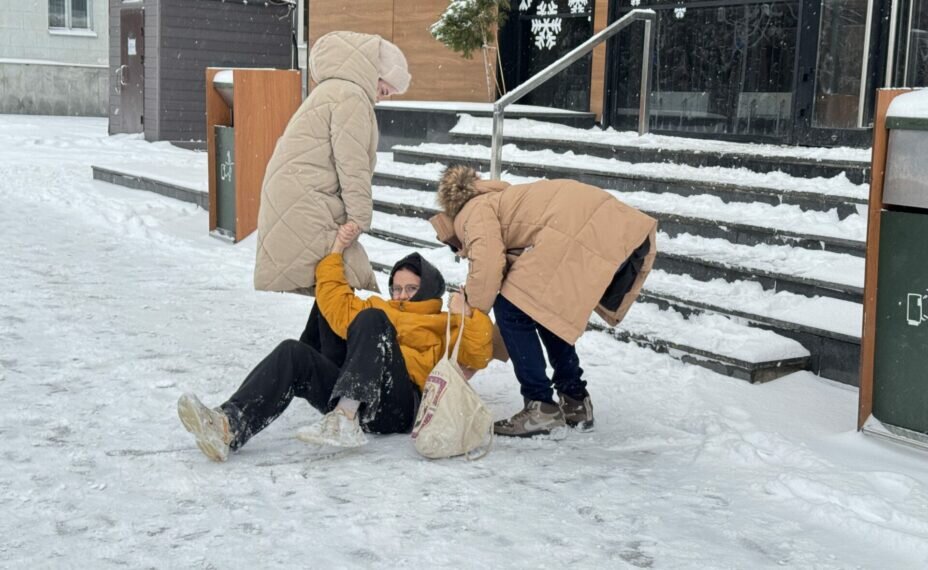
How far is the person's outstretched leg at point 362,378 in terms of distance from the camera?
415 centimetres

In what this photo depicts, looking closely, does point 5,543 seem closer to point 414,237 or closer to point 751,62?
point 414,237

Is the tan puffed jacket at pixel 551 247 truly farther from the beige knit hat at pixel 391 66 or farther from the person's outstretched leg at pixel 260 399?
the beige knit hat at pixel 391 66

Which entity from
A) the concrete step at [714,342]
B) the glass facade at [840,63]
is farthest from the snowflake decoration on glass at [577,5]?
the concrete step at [714,342]

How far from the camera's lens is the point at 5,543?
3.34 metres

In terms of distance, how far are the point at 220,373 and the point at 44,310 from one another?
6.13 feet

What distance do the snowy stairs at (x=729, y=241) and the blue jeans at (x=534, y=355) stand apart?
1.13m

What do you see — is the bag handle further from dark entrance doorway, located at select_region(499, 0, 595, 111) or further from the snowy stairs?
dark entrance doorway, located at select_region(499, 0, 595, 111)

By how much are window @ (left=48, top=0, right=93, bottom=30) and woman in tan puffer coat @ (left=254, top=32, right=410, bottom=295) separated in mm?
26804

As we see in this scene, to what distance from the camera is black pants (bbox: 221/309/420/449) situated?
4129mm

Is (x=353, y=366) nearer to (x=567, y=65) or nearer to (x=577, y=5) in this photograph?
(x=567, y=65)

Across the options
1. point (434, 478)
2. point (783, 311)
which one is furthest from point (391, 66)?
point (783, 311)

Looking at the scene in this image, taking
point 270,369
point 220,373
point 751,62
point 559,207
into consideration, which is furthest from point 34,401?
point 751,62

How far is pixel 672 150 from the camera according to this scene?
28.2 ft

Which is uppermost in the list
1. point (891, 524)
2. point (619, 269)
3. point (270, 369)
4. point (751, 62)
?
Result: point (751, 62)
